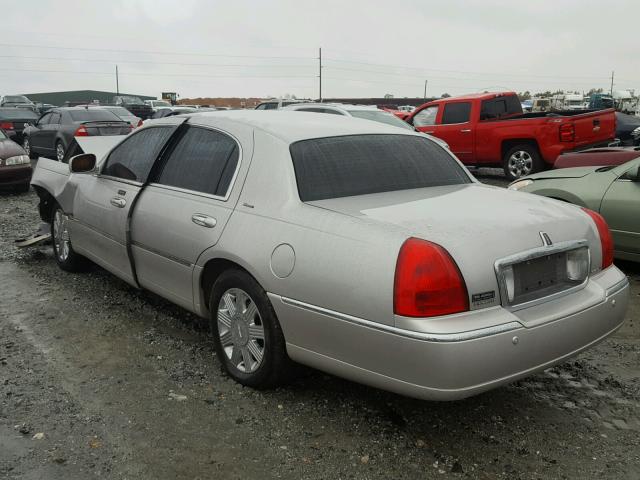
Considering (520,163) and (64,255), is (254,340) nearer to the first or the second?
(64,255)

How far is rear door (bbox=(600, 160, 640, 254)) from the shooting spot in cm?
564

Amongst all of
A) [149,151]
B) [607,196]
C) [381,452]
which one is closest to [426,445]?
[381,452]

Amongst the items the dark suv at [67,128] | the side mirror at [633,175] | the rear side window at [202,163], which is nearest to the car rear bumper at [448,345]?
the rear side window at [202,163]

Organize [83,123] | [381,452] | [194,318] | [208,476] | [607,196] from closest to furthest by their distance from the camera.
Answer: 1. [208,476]
2. [381,452]
3. [194,318]
4. [607,196]
5. [83,123]

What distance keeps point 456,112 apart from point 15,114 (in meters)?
14.9

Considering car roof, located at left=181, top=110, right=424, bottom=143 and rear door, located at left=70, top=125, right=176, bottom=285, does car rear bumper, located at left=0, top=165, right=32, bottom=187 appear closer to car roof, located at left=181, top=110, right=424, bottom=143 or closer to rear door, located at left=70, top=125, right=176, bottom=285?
rear door, located at left=70, top=125, right=176, bottom=285

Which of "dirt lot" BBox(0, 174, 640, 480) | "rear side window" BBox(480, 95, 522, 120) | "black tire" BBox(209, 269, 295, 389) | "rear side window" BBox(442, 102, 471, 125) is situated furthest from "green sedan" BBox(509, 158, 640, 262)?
"rear side window" BBox(442, 102, 471, 125)

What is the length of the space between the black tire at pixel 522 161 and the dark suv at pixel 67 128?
893cm

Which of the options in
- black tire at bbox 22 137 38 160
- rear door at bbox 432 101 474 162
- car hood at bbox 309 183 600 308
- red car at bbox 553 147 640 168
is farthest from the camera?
black tire at bbox 22 137 38 160

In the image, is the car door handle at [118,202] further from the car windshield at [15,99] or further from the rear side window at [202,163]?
the car windshield at [15,99]

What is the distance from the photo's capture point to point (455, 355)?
8.27 feet

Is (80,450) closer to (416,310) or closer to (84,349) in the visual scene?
(84,349)

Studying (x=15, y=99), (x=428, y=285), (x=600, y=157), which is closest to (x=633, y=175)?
(x=600, y=157)

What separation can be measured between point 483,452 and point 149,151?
3035 mm
